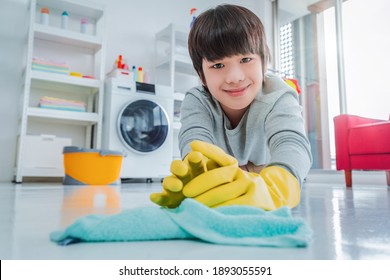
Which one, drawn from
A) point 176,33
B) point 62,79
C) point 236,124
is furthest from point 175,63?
point 236,124

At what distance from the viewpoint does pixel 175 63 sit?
3590 mm

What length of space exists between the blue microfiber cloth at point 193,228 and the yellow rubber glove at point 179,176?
112mm

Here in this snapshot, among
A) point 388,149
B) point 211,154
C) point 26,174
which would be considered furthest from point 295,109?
point 26,174

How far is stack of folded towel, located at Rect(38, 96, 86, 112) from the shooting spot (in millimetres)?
2711

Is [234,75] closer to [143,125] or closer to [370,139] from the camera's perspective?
[370,139]

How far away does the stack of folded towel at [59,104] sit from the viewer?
2.71 meters

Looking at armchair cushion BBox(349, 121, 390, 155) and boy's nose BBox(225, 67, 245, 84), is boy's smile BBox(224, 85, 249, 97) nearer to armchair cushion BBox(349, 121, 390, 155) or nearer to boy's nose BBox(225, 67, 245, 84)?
boy's nose BBox(225, 67, 245, 84)

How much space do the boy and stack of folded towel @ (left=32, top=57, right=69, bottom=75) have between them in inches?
82.7

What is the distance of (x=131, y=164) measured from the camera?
9.47ft

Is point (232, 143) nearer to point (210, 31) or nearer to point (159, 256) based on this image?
point (210, 31)

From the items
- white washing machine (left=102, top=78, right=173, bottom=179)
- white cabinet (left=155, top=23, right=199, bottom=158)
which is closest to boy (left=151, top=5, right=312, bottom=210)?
white washing machine (left=102, top=78, right=173, bottom=179)

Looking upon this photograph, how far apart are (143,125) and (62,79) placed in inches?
30.2

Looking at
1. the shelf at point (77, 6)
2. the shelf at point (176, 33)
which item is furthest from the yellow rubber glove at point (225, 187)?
the shelf at point (176, 33)

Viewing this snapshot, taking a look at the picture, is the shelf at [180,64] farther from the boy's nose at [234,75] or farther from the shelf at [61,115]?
the boy's nose at [234,75]
